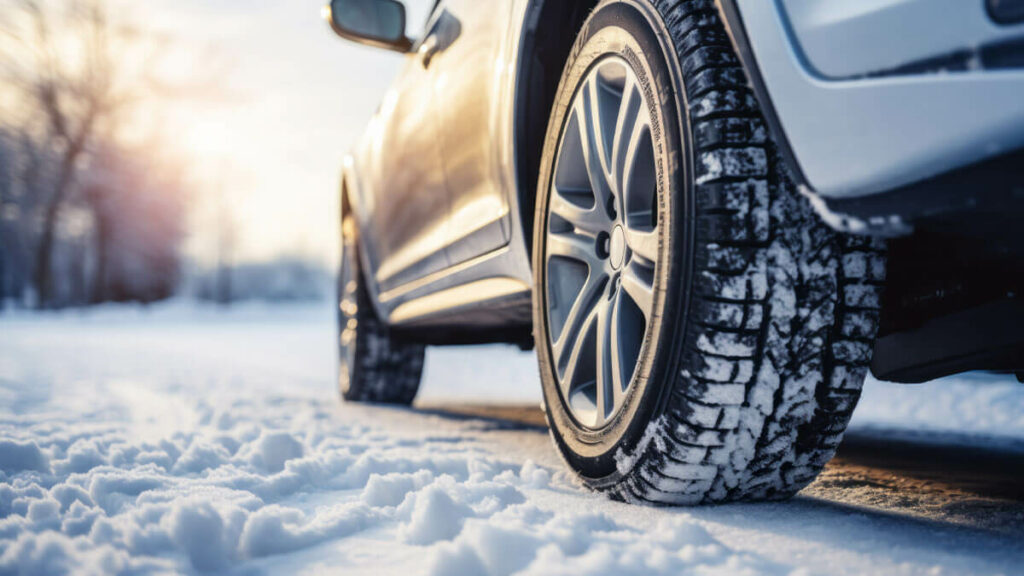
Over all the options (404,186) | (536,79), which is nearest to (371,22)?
(404,186)

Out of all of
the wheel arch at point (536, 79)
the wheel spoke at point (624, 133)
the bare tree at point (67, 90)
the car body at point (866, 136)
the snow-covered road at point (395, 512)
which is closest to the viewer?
the car body at point (866, 136)

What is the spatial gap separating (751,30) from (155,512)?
1.28m

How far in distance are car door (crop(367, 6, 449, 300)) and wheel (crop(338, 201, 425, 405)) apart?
335mm

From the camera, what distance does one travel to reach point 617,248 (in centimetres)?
152

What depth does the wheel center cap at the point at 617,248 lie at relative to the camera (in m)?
1.50

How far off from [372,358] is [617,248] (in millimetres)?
2430

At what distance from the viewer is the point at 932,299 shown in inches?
53.3

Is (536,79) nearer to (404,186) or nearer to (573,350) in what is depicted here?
(573,350)

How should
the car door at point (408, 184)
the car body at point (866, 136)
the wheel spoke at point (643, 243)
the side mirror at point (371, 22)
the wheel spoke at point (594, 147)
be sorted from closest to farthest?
1. the car body at point (866, 136)
2. the wheel spoke at point (643, 243)
3. the wheel spoke at point (594, 147)
4. the car door at point (408, 184)
5. the side mirror at point (371, 22)

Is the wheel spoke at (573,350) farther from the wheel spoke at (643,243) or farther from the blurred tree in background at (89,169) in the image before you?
the blurred tree in background at (89,169)

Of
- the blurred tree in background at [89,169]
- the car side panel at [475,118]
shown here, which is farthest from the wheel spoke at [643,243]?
the blurred tree in background at [89,169]

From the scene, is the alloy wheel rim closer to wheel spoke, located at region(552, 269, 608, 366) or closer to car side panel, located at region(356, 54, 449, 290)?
wheel spoke, located at region(552, 269, 608, 366)

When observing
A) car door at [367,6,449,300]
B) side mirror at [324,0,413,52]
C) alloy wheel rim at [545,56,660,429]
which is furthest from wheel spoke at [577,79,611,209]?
side mirror at [324,0,413,52]

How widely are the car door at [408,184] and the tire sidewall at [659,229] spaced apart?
100 centimetres
